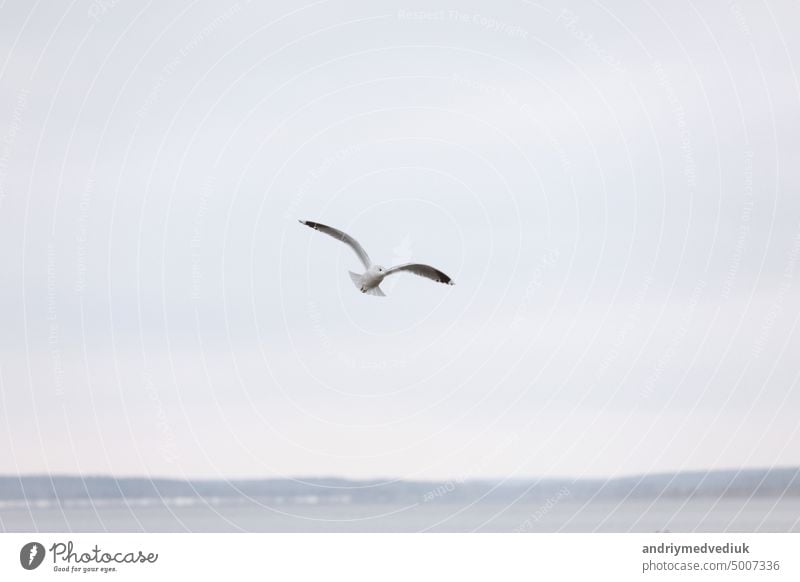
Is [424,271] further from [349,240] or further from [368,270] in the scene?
[349,240]

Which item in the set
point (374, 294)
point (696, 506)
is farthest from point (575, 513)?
point (374, 294)

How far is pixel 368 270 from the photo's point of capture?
49.3 m

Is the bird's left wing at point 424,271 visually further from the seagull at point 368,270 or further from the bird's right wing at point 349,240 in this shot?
the bird's right wing at point 349,240

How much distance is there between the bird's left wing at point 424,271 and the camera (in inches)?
1880
